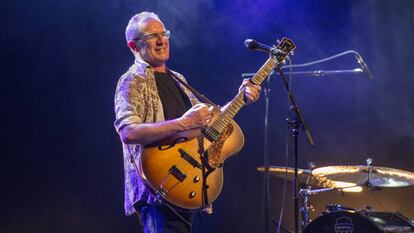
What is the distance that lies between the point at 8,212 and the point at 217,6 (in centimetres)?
308

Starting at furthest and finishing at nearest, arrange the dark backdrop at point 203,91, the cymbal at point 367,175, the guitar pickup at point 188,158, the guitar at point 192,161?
the dark backdrop at point 203,91
the cymbal at point 367,175
the guitar pickup at point 188,158
the guitar at point 192,161

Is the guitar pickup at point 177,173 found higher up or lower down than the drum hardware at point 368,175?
higher up

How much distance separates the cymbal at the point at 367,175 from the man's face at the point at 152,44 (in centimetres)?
207

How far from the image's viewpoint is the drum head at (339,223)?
4035mm

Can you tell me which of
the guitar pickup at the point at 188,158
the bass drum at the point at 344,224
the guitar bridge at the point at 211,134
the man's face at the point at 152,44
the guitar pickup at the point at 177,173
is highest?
the man's face at the point at 152,44

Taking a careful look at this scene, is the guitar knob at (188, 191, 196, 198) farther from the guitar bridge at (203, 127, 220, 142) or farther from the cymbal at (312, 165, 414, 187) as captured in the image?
the cymbal at (312, 165, 414, 187)

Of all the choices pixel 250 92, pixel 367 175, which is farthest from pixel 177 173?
pixel 367 175

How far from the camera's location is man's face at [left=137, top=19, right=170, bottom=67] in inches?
124

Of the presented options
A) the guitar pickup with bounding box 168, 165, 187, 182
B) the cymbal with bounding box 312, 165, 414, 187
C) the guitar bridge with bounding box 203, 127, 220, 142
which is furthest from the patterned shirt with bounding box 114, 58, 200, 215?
the cymbal with bounding box 312, 165, 414, 187

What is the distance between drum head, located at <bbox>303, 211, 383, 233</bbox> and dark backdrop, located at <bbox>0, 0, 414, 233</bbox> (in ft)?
5.77

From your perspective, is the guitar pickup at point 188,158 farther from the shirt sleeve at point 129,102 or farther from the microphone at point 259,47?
the microphone at point 259,47

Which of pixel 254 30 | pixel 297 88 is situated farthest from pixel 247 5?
pixel 297 88

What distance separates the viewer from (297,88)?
19.6 ft

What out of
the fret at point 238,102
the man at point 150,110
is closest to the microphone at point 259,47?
the fret at point 238,102
